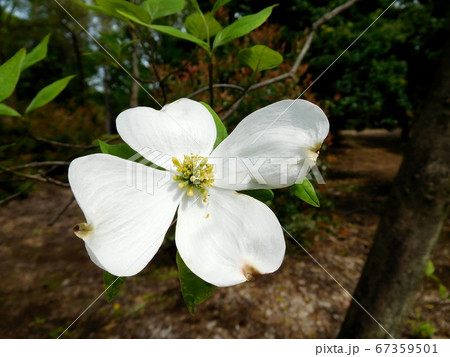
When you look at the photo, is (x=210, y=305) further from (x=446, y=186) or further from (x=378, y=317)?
(x=446, y=186)

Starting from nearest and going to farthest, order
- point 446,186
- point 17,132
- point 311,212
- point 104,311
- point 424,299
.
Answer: point 446,186
point 424,299
point 104,311
point 311,212
point 17,132

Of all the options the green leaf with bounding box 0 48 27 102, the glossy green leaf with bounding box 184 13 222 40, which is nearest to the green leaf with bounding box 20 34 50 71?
the green leaf with bounding box 0 48 27 102

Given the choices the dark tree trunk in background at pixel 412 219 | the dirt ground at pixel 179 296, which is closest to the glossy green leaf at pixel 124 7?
the dark tree trunk in background at pixel 412 219

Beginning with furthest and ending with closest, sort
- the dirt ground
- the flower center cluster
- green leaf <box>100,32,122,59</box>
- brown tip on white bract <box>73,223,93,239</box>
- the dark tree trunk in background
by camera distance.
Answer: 1. the dirt ground
2. the dark tree trunk in background
3. green leaf <box>100,32,122,59</box>
4. the flower center cluster
5. brown tip on white bract <box>73,223,93,239</box>

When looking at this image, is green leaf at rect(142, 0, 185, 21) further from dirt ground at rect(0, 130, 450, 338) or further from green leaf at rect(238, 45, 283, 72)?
dirt ground at rect(0, 130, 450, 338)

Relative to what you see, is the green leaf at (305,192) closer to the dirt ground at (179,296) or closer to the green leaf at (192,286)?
the green leaf at (192,286)

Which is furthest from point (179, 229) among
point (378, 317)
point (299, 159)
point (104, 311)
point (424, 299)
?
point (424, 299)
